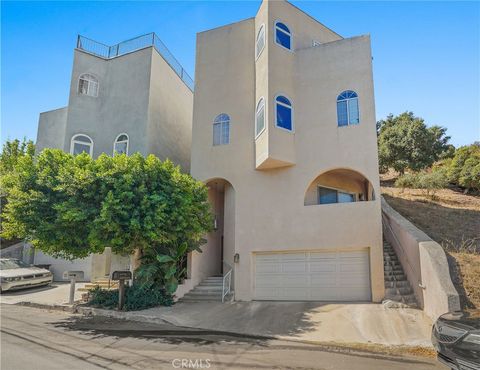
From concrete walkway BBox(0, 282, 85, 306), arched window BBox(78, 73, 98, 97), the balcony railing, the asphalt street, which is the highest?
the balcony railing

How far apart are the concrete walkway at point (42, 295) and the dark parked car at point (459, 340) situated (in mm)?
12137

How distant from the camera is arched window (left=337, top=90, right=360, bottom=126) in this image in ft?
45.3

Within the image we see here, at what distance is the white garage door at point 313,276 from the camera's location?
12.6 m

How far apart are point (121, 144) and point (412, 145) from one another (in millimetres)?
21142

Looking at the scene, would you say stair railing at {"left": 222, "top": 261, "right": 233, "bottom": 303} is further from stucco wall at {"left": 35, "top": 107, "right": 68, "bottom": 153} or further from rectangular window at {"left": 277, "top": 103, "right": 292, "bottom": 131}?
stucco wall at {"left": 35, "top": 107, "right": 68, "bottom": 153}

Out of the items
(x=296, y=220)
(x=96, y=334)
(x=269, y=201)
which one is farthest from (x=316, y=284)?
(x=96, y=334)

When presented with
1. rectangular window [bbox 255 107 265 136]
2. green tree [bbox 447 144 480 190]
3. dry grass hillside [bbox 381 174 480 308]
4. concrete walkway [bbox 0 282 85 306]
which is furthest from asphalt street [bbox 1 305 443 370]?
green tree [bbox 447 144 480 190]

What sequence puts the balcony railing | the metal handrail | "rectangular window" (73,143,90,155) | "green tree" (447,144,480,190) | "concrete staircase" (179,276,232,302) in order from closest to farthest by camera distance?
1. the metal handrail
2. "concrete staircase" (179,276,232,302)
3. "rectangular window" (73,143,90,155)
4. the balcony railing
5. "green tree" (447,144,480,190)

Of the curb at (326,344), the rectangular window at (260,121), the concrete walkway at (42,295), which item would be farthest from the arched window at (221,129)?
the concrete walkway at (42,295)

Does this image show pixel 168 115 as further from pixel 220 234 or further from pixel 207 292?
pixel 207 292

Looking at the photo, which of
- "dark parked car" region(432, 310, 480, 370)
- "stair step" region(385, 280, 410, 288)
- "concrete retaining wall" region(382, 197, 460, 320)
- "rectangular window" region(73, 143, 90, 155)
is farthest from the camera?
"rectangular window" region(73, 143, 90, 155)

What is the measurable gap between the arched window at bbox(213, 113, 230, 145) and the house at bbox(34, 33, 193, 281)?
3.72 metres

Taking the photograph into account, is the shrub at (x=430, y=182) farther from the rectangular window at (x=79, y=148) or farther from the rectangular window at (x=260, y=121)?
the rectangular window at (x=79, y=148)

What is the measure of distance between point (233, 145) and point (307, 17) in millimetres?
7156
